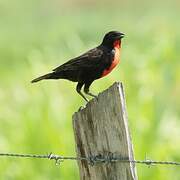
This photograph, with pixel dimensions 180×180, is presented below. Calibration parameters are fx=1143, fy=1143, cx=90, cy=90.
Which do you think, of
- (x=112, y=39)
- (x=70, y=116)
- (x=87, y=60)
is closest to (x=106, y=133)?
(x=87, y=60)

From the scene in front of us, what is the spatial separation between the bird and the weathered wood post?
0.60 metres

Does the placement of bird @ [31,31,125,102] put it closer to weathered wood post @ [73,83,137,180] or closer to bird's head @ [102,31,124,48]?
bird's head @ [102,31,124,48]

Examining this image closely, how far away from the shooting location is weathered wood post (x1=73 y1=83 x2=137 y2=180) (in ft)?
20.8

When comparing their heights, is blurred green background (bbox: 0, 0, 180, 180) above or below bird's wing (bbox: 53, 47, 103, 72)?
above

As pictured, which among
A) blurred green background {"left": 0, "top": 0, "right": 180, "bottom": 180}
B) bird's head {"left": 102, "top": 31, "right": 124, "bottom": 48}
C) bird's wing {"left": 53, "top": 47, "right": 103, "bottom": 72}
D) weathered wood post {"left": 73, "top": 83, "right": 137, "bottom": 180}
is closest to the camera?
weathered wood post {"left": 73, "top": 83, "right": 137, "bottom": 180}

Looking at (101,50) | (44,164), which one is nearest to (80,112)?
(101,50)

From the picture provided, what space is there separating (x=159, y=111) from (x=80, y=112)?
12.9ft

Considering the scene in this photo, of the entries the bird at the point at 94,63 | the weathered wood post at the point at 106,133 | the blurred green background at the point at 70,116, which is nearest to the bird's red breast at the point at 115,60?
the bird at the point at 94,63

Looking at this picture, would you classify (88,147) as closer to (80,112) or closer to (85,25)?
(80,112)

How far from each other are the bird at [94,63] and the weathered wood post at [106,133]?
23.6 inches

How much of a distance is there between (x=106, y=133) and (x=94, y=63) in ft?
2.87

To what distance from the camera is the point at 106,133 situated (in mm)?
6406

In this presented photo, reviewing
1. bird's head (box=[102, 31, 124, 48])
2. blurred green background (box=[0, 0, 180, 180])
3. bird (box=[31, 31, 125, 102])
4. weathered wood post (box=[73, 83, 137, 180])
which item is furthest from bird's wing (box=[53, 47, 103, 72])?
blurred green background (box=[0, 0, 180, 180])

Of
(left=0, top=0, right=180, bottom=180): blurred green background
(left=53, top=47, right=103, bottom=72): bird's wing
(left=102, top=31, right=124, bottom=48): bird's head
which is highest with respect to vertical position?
(left=0, top=0, right=180, bottom=180): blurred green background
